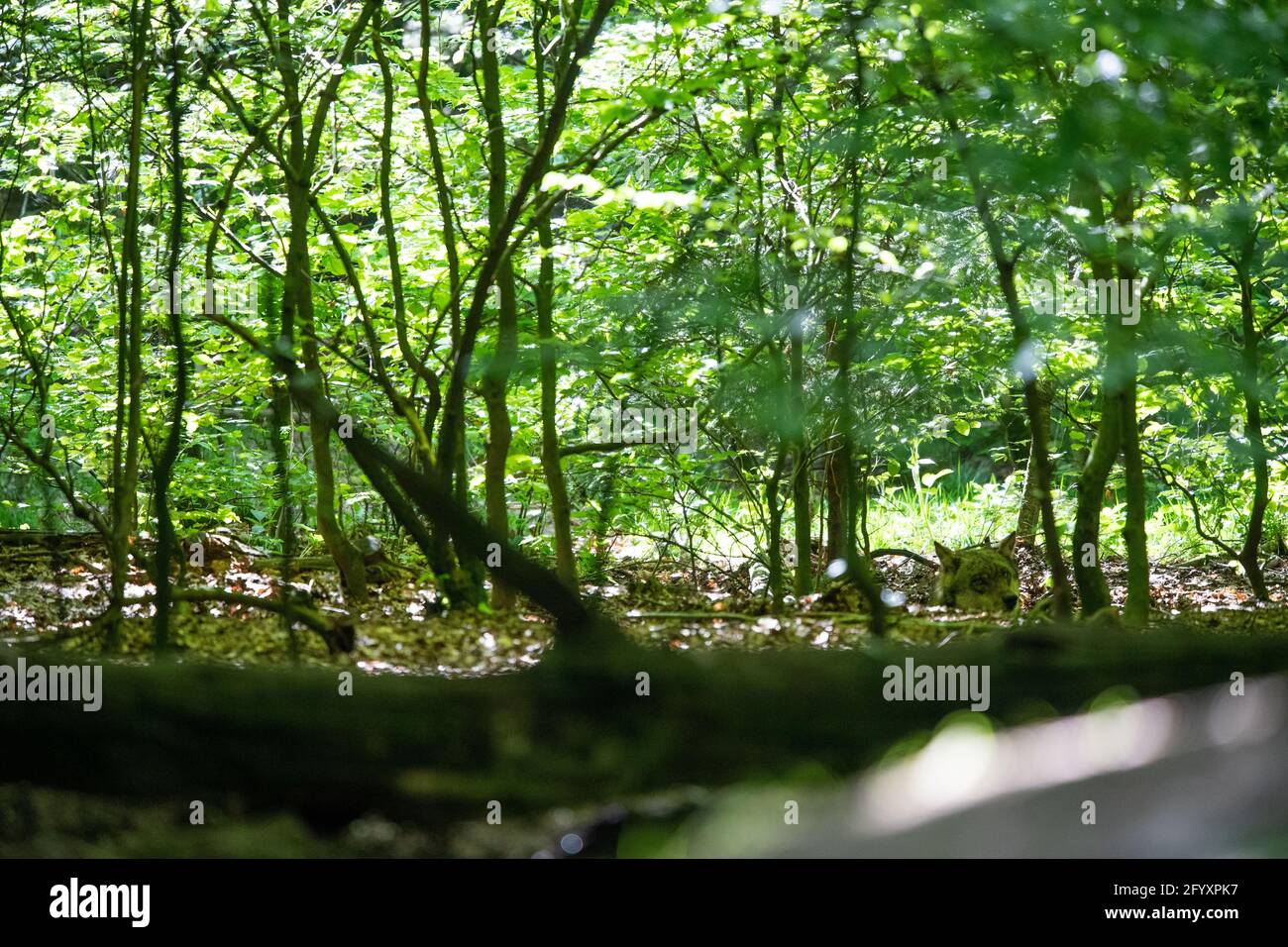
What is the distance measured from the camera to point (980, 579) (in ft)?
13.5

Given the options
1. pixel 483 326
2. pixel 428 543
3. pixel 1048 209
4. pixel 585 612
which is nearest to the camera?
pixel 585 612

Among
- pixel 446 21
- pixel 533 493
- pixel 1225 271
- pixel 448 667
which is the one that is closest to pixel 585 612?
pixel 448 667

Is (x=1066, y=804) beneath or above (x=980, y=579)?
beneath

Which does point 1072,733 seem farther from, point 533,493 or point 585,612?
point 533,493

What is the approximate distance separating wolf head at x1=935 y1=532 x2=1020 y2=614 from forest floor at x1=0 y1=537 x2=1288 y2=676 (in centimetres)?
23

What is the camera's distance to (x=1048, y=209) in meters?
3.04

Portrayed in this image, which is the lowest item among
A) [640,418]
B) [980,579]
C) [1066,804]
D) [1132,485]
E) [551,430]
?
[1066,804]

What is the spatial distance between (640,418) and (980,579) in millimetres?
1500

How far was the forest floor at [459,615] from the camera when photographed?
2.60 m

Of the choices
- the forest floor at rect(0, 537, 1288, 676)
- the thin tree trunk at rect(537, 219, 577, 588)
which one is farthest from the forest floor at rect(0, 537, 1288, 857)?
the thin tree trunk at rect(537, 219, 577, 588)

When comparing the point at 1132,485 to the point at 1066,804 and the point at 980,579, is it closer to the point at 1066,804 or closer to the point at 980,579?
the point at 980,579

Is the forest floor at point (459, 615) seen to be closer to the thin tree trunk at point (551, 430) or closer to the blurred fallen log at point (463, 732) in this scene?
the thin tree trunk at point (551, 430)

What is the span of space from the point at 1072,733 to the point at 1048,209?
1.87 m

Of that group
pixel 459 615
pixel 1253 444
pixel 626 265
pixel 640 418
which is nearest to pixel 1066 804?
pixel 459 615
